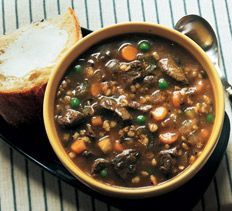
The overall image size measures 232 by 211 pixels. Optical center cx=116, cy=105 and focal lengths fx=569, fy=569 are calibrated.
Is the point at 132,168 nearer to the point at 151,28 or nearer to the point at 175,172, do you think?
the point at 175,172

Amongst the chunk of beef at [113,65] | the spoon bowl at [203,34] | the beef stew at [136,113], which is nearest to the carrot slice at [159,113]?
the beef stew at [136,113]

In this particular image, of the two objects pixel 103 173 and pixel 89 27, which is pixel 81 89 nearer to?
pixel 103 173

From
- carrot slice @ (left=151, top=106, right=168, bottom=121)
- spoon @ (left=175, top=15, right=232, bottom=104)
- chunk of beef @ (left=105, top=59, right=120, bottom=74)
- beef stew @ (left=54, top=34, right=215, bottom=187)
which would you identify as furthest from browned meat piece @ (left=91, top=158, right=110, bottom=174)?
spoon @ (left=175, top=15, right=232, bottom=104)

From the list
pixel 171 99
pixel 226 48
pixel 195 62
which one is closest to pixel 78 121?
pixel 171 99

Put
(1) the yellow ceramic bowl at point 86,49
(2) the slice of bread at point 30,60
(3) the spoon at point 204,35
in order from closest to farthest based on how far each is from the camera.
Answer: (1) the yellow ceramic bowl at point 86,49 < (2) the slice of bread at point 30,60 < (3) the spoon at point 204,35

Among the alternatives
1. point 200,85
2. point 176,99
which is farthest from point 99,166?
point 200,85

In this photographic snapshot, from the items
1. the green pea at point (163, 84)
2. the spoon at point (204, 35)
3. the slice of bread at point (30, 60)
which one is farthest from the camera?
the spoon at point (204, 35)

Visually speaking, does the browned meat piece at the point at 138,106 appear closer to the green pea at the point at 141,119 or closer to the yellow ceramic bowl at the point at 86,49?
the green pea at the point at 141,119

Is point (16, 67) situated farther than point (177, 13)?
No
